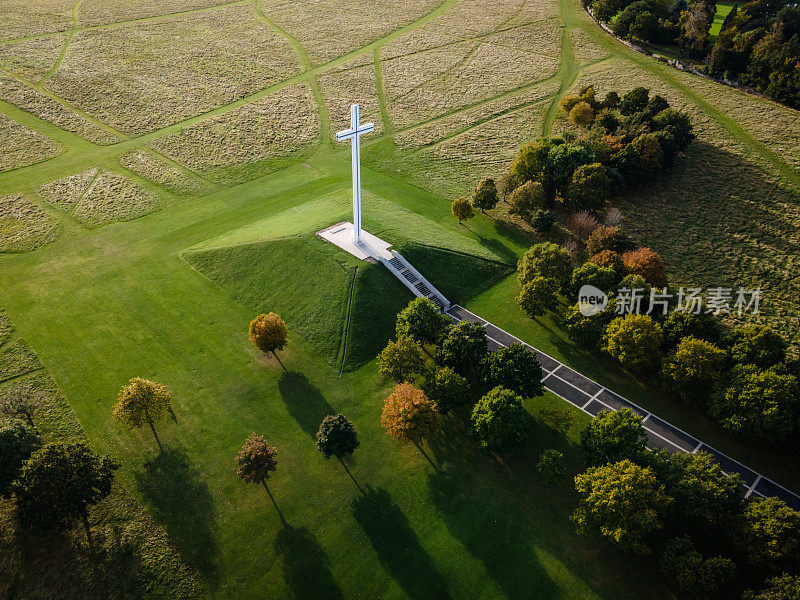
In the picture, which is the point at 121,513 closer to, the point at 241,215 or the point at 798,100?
the point at 241,215

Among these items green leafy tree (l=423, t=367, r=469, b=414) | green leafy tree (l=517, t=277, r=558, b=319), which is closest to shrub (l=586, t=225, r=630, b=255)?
green leafy tree (l=517, t=277, r=558, b=319)

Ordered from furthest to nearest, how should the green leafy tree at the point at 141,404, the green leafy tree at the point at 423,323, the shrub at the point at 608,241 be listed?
1. the shrub at the point at 608,241
2. the green leafy tree at the point at 423,323
3. the green leafy tree at the point at 141,404

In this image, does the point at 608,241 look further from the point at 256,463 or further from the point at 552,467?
the point at 256,463

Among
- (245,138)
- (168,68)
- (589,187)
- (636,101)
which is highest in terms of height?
(168,68)

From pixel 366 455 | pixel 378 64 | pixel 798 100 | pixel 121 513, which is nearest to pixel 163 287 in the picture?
pixel 121 513

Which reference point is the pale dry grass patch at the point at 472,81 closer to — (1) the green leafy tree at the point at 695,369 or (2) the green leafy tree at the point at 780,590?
(1) the green leafy tree at the point at 695,369

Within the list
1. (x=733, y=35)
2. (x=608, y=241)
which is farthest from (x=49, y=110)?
(x=733, y=35)

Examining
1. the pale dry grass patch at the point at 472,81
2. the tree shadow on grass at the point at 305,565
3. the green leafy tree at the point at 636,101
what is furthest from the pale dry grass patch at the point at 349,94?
the tree shadow on grass at the point at 305,565
